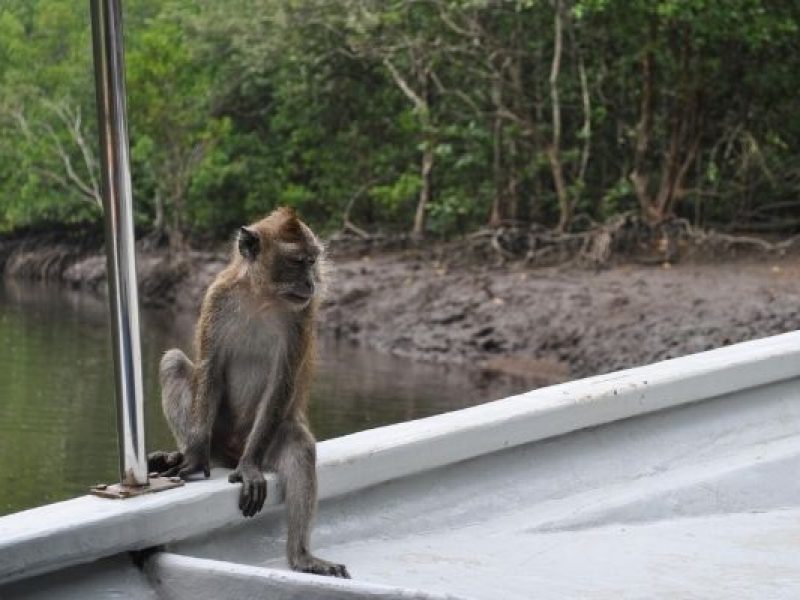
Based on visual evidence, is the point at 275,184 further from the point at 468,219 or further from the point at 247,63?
the point at 468,219

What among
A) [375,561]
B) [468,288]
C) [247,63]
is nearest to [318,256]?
[375,561]

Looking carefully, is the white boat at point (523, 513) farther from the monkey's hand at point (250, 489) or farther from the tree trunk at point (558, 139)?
the tree trunk at point (558, 139)

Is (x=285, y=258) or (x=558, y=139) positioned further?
(x=558, y=139)

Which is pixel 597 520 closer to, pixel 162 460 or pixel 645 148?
pixel 162 460

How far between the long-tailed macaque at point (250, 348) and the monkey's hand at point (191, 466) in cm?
12

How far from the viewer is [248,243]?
12.9ft

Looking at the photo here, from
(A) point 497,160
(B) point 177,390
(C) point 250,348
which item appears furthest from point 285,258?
(A) point 497,160

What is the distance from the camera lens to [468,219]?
22922mm

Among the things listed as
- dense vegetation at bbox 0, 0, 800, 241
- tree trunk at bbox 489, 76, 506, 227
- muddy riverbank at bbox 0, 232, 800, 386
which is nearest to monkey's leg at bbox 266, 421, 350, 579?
muddy riverbank at bbox 0, 232, 800, 386

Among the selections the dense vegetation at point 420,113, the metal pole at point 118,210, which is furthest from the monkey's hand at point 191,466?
the dense vegetation at point 420,113

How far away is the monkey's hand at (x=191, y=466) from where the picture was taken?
3.24 metres

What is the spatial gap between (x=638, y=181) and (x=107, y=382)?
6.74 m

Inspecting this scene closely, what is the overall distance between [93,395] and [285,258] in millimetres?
13495

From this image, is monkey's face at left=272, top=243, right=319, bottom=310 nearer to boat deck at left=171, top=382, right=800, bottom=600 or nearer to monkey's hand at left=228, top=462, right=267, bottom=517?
boat deck at left=171, top=382, right=800, bottom=600
